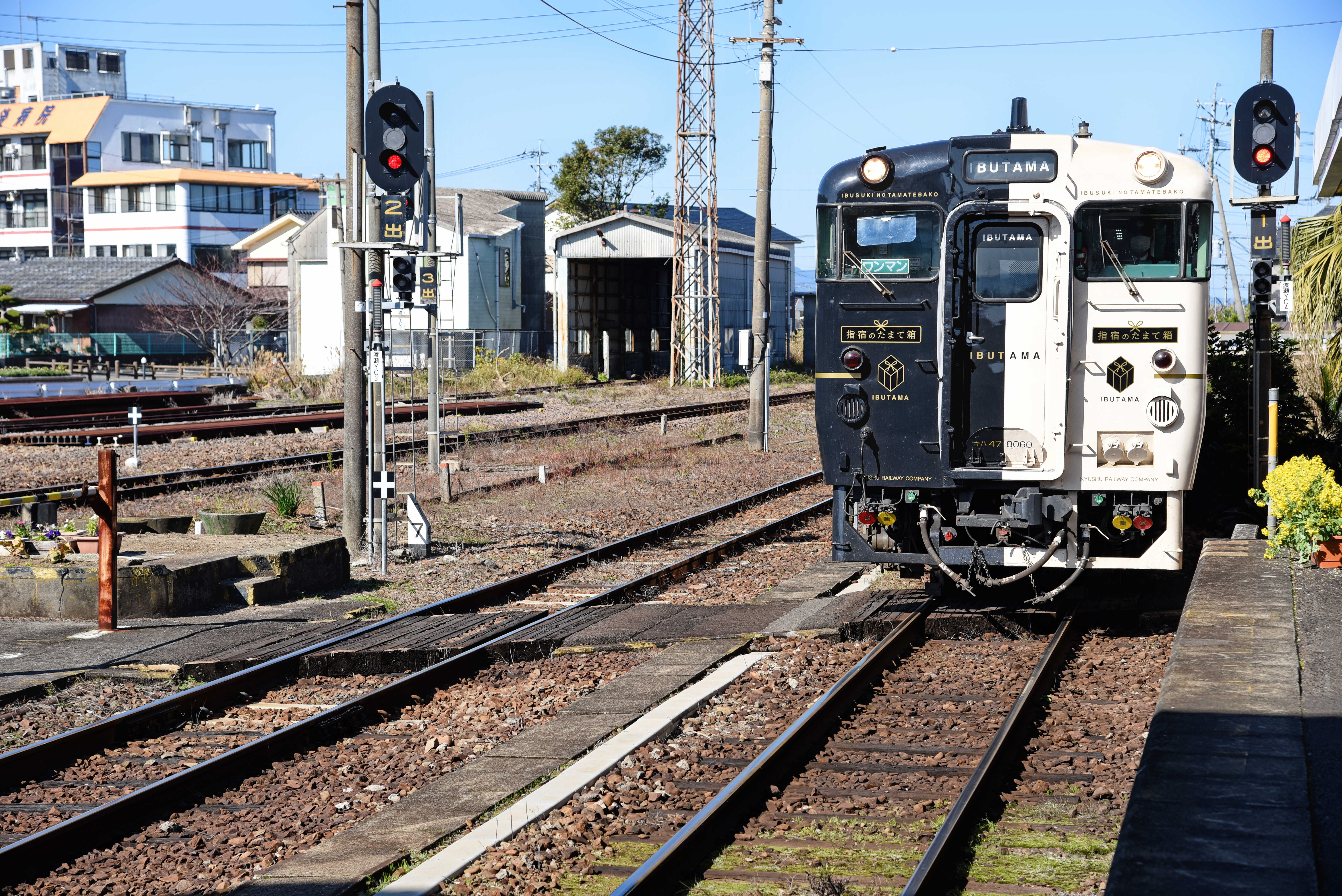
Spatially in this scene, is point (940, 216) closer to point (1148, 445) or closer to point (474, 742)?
point (1148, 445)

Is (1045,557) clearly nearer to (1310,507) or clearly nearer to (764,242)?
(1310,507)

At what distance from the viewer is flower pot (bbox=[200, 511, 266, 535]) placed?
45.2ft

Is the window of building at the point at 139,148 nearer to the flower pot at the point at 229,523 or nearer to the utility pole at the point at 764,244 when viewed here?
the utility pole at the point at 764,244

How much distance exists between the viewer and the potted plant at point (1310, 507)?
30.6ft

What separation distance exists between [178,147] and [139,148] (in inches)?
95.0

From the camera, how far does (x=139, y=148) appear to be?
84375 mm

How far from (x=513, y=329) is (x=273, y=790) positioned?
1853 inches

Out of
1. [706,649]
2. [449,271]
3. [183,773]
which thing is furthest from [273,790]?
[449,271]

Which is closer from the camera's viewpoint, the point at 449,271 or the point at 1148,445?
the point at 1148,445

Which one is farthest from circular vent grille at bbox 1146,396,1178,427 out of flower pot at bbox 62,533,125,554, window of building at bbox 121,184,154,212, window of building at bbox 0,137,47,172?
window of building at bbox 0,137,47,172

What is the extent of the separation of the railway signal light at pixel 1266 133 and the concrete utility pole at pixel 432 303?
10.3 metres

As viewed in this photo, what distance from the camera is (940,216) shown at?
9758mm

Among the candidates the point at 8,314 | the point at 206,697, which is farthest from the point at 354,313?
the point at 8,314

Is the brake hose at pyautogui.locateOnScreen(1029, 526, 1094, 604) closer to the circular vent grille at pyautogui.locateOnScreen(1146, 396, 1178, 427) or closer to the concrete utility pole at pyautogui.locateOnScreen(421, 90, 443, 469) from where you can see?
the circular vent grille at pyautogui.locateOnScreen(1146, 396, 1178, 427)
